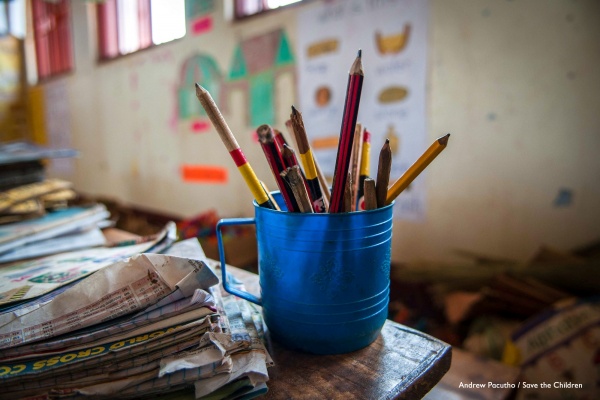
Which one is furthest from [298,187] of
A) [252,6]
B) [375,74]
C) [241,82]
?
[252,6]

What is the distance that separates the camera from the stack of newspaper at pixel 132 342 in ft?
1.17

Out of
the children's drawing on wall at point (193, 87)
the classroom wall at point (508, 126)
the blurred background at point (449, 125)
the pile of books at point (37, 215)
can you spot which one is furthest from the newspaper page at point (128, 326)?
the children's drawing on wall at point (193, 87)

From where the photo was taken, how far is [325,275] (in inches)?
16.4

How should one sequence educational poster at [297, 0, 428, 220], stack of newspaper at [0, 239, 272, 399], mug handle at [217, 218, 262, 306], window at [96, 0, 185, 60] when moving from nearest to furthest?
stack of newspaper at [0, 239, 272, 399] → mug handle at [217, 218, 262, 306] → educational poster at [297, 0, 428, 220] → window at [96, 0, 185, 60]

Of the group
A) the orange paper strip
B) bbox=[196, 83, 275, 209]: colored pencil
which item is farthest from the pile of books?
the orange paper strip

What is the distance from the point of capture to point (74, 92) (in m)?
3.94

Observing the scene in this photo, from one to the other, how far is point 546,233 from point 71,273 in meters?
1.44

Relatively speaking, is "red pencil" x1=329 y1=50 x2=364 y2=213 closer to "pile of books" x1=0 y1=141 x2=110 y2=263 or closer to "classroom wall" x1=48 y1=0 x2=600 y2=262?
"pile of books" x1=0 y1=141 x2=110 y2=263

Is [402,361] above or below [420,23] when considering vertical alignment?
below

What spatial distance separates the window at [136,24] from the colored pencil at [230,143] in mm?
2570

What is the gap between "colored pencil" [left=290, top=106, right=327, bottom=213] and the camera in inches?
15.6

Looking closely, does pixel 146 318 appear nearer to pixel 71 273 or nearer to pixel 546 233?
pixel 71 273

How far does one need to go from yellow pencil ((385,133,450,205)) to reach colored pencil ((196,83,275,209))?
143 millimetres

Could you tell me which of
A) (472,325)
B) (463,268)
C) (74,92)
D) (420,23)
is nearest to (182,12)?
(420,23)
